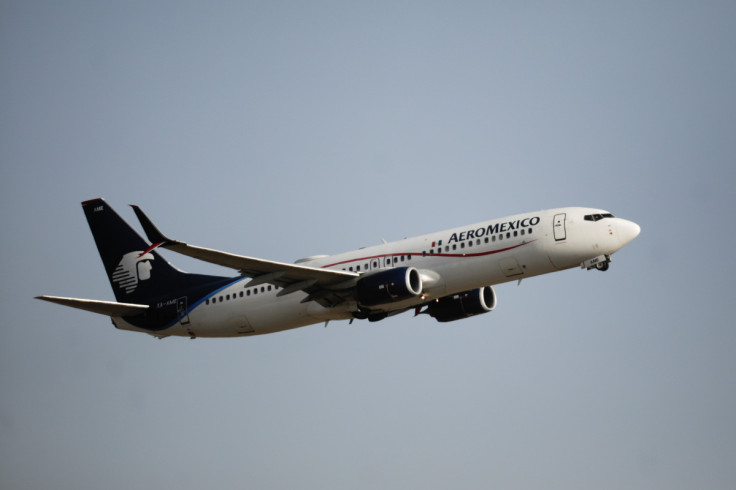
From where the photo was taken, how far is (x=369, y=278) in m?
51.1

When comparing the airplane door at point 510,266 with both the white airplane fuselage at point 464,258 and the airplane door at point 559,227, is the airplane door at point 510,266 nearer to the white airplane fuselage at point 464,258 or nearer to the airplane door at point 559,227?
the white airplane fuselage at point 464,258

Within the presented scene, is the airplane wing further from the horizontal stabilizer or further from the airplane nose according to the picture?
the airplane nose

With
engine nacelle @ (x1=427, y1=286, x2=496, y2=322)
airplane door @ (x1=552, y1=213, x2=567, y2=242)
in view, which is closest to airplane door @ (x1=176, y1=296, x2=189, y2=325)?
engine nacelle @ (x1=427, y1=286, x2=496, y2=322)

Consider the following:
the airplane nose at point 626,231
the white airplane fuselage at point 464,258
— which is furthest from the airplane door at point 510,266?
the airplane nose at point 626,231

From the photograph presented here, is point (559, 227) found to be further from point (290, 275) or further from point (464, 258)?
point (290, 275)

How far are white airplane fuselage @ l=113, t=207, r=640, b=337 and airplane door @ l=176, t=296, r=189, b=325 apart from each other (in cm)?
315

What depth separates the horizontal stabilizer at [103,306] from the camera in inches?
1967

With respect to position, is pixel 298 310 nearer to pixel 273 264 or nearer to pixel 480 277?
pixel 273 264

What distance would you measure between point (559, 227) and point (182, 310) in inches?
901

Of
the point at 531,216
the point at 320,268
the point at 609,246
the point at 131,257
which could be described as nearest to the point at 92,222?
the point at 131,257

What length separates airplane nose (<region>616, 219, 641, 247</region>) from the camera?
4947 cm

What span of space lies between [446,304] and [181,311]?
15763mm

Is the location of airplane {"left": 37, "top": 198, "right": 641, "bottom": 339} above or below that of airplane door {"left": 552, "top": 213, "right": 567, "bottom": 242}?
below

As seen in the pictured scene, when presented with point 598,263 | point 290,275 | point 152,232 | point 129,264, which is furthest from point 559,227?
point 129,264
